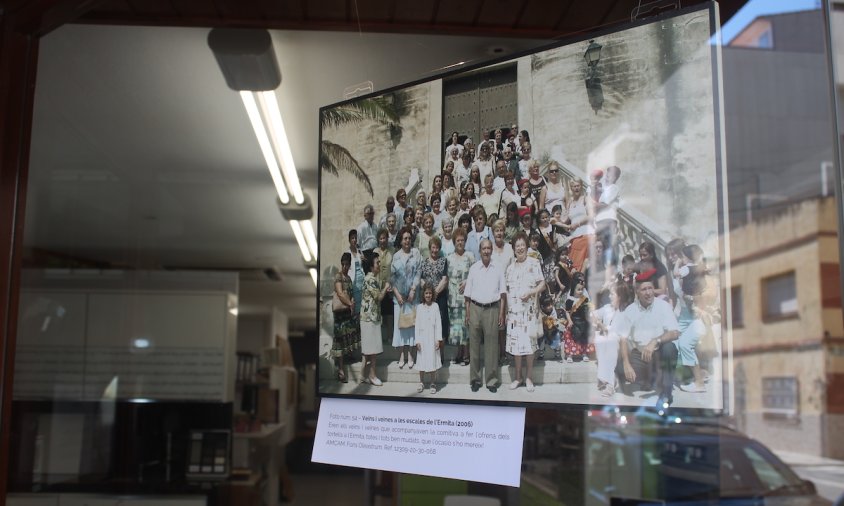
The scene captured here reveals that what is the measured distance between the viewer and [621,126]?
4.49 feet

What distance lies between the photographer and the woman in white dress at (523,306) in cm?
144

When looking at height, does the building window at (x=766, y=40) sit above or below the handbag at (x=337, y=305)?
above

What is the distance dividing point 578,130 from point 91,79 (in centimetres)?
299

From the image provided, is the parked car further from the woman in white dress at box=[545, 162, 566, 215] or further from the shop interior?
the woman in white dress at box=[545, 162, 566, 215]

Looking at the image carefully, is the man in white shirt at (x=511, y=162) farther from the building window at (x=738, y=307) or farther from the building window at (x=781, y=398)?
the building window at (x=738, y=307)

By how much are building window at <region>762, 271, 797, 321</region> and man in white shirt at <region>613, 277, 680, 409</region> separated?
8.22 meters

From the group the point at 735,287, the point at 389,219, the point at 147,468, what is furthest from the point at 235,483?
the point at 735,287

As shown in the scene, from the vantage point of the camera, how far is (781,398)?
27.3 feet

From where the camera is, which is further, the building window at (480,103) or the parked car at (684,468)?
the parked car at (684,468)

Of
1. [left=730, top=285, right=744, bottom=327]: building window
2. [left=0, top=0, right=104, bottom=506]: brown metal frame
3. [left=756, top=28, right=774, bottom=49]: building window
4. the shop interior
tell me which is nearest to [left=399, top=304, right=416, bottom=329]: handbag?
the shop interior

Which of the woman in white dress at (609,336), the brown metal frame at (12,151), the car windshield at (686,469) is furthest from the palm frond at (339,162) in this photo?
the car windshield at (686,469)

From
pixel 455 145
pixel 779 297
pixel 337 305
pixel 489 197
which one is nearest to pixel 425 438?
pixel 337 305

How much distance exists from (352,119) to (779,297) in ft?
27.4

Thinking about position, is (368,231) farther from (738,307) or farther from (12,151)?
(738,307)
